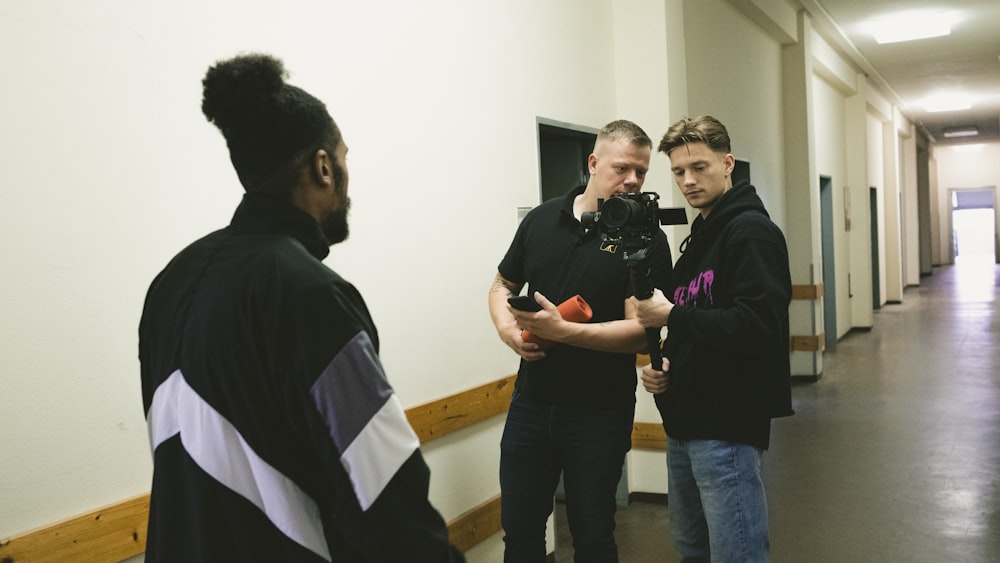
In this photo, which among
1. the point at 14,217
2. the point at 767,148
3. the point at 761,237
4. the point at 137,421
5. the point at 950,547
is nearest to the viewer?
the point at 14,217

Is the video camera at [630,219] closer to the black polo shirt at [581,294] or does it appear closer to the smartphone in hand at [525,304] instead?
the black polo shirt at [581,294]

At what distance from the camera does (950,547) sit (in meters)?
3.38

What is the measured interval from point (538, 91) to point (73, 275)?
2.12m

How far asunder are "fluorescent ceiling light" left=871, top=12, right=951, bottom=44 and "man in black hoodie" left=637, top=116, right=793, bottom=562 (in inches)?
253

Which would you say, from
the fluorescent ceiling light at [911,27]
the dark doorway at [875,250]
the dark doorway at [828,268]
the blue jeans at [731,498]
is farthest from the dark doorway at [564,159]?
the dark doorway at [875,250]

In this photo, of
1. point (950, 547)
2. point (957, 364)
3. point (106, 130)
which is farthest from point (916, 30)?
point (106, 130)

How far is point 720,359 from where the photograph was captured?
2086 mm

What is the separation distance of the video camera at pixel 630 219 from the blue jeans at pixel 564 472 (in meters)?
0.48

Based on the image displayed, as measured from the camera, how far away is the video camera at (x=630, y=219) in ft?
7.10

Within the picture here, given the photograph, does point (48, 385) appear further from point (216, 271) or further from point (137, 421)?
point (216, 271)

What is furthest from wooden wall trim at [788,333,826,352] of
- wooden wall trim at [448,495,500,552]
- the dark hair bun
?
the dark hair bun

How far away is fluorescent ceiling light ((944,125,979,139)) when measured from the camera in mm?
17188

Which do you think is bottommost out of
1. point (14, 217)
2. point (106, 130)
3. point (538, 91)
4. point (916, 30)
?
point (14, 217)

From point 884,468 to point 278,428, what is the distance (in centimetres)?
427
